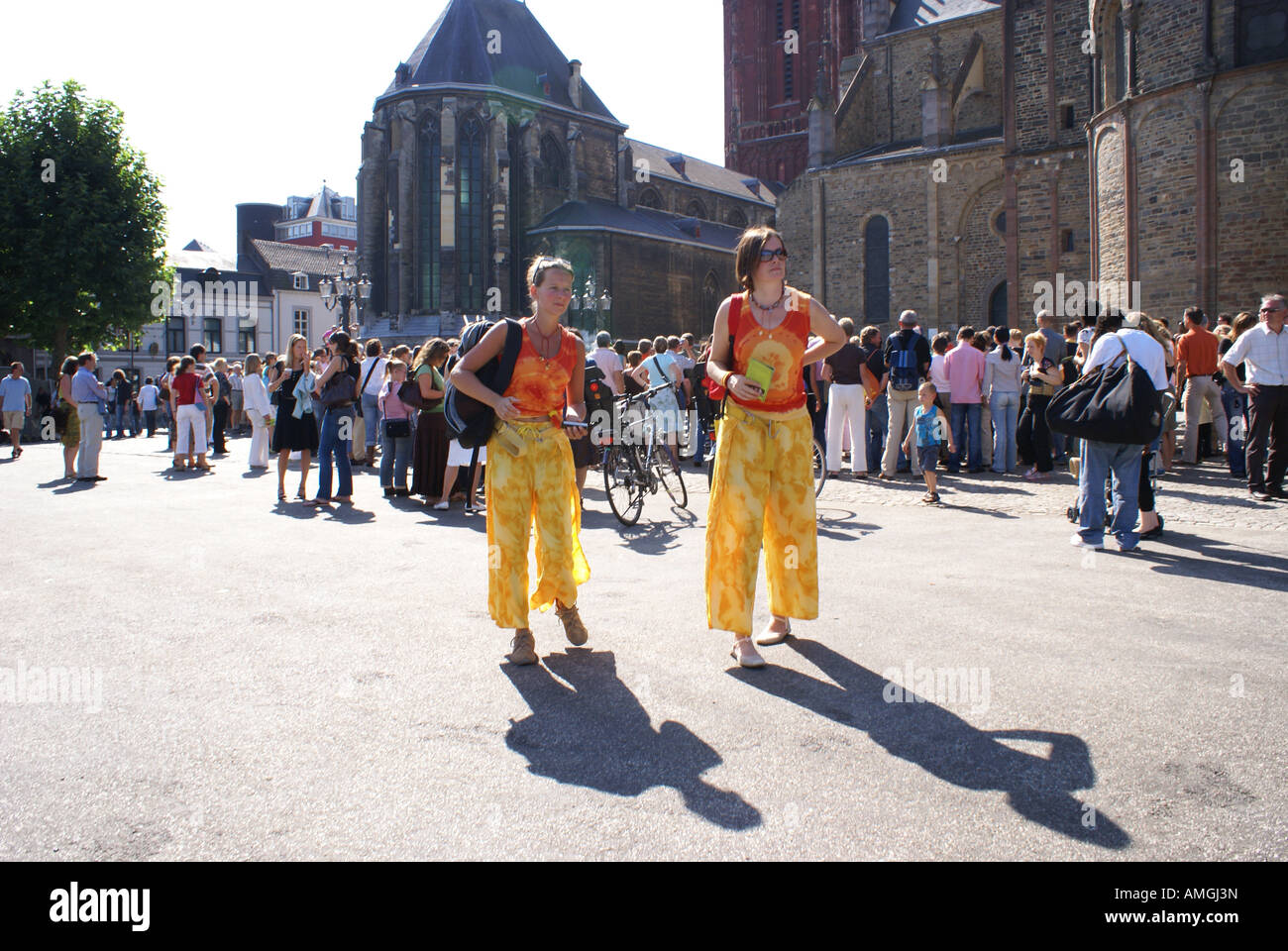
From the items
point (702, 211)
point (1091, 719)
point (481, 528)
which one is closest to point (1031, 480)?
point (481, 528)

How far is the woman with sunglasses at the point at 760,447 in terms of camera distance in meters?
4.70

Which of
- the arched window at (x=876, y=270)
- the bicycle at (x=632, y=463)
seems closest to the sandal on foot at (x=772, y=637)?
the bicycle at (x=632, y=463)

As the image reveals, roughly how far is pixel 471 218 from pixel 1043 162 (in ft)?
84.8

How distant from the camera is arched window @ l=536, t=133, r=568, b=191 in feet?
161

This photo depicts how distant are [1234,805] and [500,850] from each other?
88.1 inches

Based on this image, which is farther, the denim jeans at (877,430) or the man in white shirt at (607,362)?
the denim jeans at (877,430)

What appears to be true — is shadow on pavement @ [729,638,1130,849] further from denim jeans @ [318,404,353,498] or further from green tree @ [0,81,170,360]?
green tree @ [0,81,170,360]

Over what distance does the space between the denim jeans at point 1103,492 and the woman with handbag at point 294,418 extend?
8464 millimetres

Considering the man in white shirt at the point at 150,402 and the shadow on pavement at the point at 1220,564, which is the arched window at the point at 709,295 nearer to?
the man in white shirt at the point at 150,402

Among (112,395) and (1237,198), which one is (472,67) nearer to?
(112,395)

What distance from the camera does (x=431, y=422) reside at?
1147cm

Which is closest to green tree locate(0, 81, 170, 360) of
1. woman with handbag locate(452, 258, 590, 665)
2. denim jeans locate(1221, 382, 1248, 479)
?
denim jeans locate(1221, 382, 1248, 479)

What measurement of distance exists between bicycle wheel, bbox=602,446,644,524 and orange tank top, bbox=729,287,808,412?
481 cm

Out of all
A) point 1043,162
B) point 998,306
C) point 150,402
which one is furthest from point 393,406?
point 998,306
